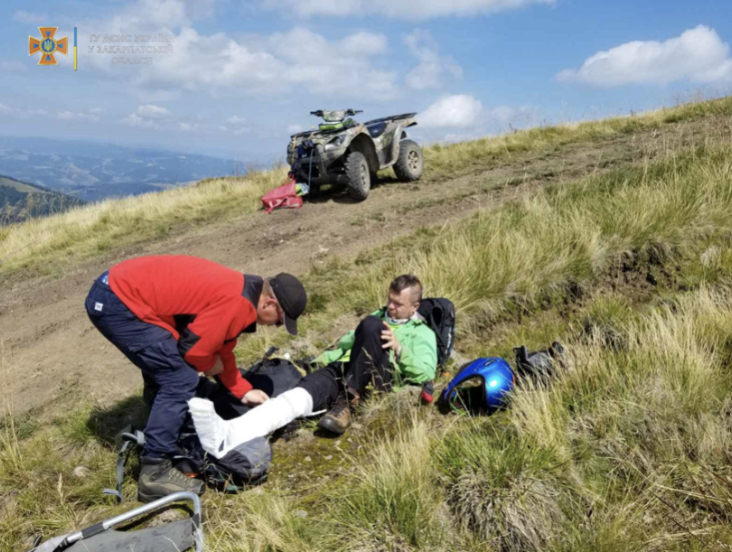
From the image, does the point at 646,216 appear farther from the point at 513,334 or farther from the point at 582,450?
the point at 582,450

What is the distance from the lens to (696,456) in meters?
2.41

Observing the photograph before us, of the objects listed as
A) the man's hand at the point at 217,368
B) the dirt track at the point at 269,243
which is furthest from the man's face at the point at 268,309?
the dirt track at the point at 269,243

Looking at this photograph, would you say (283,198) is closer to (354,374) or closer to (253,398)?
(354,374)

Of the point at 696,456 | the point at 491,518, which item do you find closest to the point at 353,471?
the point at 491,518

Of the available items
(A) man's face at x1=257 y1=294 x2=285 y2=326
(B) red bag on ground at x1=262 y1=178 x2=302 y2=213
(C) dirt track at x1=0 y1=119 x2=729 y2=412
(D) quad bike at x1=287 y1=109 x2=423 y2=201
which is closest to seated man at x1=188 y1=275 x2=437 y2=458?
(A) man's face at x1=257 y1=294 x2=285 y2=326

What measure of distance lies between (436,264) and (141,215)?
8544mm

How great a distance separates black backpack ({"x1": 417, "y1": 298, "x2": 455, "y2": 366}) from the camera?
4070 mm

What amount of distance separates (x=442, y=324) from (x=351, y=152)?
7109 millimetres

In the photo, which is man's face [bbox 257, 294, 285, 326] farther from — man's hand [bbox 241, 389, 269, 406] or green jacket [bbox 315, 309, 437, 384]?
green jacket [bbox 315, 309, 437, 384]

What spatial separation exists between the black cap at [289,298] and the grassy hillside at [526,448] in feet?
2.90

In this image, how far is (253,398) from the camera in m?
3.44

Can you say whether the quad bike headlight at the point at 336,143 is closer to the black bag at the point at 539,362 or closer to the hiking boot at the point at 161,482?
the black bag at the point at 539,362

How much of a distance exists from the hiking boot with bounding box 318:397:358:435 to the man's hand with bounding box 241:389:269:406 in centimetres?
44

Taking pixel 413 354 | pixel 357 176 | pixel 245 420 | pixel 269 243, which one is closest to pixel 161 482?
pixel 245 420
